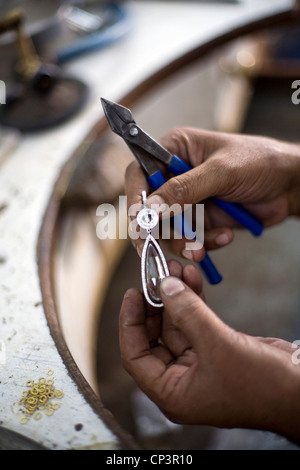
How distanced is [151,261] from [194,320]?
0.17 metres

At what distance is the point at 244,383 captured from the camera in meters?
0.46

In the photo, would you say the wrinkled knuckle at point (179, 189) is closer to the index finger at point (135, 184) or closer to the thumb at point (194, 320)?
the index finger at point (135, 184)

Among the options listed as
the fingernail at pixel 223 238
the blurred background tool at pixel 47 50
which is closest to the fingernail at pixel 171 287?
the fingernail at pixel 223 238

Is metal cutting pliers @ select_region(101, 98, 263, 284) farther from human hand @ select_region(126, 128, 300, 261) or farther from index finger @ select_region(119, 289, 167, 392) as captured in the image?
index finger @ select_region(119, 289, 167, 392)

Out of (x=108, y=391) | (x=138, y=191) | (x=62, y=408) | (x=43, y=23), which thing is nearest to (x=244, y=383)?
(x=62, y=408)

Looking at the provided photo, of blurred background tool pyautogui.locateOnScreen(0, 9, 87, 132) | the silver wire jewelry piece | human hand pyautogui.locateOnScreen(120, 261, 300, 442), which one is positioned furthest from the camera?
blurred background tool pyautogui.locateOnScreen(0, 9, 87, 132)

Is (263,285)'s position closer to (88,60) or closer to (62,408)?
(88,60)

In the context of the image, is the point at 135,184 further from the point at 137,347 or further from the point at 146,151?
the point at 137,347

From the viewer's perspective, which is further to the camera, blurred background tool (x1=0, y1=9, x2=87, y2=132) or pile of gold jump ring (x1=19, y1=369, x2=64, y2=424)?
blurred background tool (x1=0, y1=9, x2=87, y2=132)

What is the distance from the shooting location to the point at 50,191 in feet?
2.60

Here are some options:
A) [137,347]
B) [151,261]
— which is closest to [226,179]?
[151,261]

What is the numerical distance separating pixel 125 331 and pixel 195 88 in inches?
61.8

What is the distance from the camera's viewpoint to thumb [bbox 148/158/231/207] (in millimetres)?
590

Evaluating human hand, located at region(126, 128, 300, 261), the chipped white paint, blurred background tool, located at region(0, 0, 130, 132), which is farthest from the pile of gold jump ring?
blurred background tool, located at region(0, 0, 130, 132)
